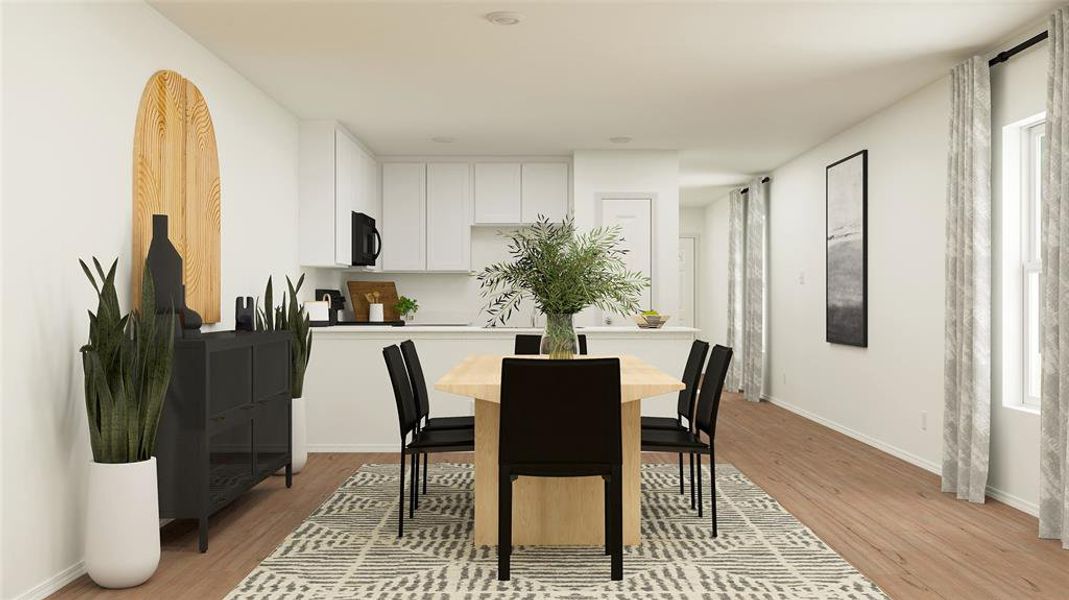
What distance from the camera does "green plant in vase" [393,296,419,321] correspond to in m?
7.81

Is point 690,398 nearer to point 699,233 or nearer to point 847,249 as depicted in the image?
point 847,249

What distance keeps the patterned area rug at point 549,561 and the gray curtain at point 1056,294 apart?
1.15 metres

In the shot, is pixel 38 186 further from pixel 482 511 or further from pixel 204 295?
pixel 482 511

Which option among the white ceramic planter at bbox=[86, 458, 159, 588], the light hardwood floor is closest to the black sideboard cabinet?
the light hardwood floor

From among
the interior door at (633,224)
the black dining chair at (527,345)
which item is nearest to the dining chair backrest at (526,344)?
the black dining chair at (527,345)

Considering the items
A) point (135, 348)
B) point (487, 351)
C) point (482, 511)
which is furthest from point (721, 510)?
point (135, 348)

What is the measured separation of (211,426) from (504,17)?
243cm

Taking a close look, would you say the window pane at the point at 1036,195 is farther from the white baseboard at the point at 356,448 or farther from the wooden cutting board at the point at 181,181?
the wooden cutting board at the point at 181,181

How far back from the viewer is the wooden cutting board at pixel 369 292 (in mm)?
7770

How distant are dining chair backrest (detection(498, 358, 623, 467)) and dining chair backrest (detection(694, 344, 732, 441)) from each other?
0.76m

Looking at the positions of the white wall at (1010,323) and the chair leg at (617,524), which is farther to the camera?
the white wall at (1010,323)

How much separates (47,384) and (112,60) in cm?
150

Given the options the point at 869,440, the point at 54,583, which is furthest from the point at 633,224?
the point at 54,583

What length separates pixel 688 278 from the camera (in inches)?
487
